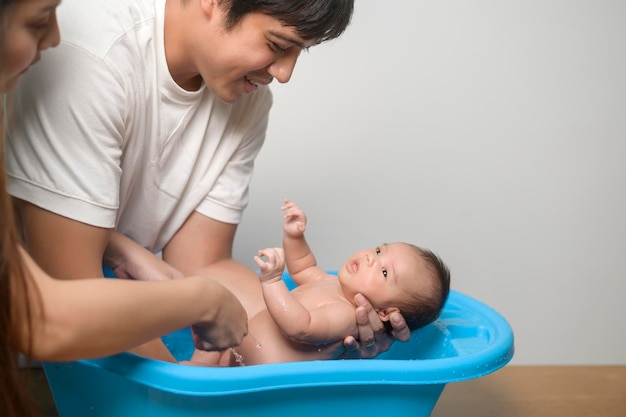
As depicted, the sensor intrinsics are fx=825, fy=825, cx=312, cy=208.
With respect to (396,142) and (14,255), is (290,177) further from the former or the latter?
(14,255)

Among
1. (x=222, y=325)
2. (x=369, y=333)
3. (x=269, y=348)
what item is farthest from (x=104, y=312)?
(x=369, y=333)

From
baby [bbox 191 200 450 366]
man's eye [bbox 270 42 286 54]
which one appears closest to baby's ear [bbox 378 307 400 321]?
baby [bbox 191 200 450 366]

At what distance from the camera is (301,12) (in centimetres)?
119

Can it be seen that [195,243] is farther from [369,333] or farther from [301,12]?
[301,12]

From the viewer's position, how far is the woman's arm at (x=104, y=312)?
874 millimetres

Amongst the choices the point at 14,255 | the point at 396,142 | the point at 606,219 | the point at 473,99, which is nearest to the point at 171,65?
the point at 14,255

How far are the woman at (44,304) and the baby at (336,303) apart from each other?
296 millimetres

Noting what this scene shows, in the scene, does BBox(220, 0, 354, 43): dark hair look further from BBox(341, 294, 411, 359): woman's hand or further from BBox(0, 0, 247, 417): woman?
BBox(341, 294, 411, 359): woman's hand

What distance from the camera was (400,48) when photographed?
2.22 metres

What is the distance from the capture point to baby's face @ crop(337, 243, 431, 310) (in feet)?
4.45

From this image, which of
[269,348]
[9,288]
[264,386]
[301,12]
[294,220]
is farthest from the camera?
[294,220]

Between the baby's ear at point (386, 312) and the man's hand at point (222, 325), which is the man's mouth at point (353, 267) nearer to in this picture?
the baby's ear at point (386, 312)

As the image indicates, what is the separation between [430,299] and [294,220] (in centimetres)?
28

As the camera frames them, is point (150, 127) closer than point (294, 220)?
Yes
